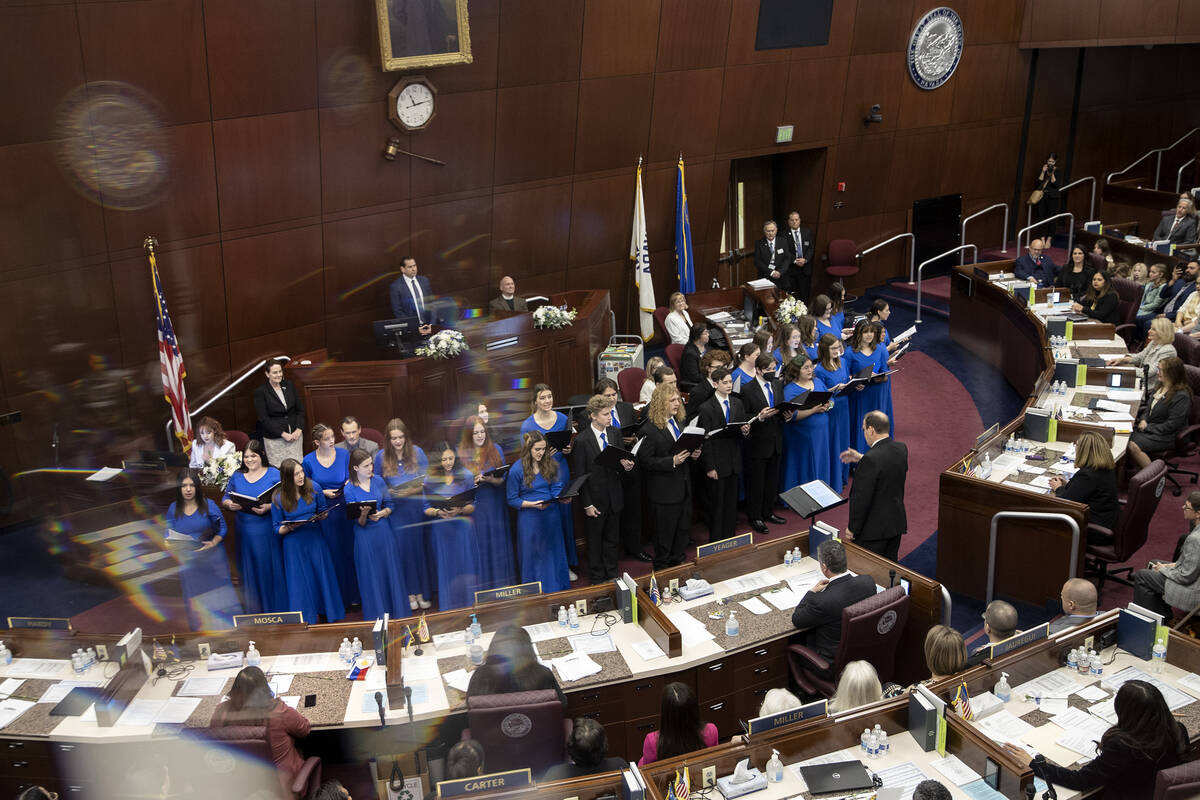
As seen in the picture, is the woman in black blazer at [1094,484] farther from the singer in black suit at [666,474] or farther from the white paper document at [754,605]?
the singer in black suit at [666,474]

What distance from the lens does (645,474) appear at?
328 inches

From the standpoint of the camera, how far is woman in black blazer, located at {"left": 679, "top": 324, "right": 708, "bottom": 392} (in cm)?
1055

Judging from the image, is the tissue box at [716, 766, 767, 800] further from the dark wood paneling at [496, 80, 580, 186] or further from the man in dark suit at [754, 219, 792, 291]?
the man in dark suit at [754, 219, 792, 291]

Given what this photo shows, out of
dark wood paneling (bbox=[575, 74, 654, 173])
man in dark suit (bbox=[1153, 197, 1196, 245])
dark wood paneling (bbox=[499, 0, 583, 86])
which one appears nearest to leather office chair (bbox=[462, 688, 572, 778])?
dark wood paneling (bbox=[499, 0, 583, 86])

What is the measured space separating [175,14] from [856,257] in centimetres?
1015

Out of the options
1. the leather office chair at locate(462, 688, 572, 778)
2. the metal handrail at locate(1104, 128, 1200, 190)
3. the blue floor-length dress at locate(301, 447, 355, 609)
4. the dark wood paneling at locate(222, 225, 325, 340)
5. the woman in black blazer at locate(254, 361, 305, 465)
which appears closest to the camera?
the leather office chair at locate(462, 688, 572, 778)

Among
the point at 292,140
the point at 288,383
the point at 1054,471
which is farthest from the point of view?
the point at 292,140

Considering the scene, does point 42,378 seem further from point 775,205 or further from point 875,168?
point 875,168

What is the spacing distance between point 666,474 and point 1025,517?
265 centimetres

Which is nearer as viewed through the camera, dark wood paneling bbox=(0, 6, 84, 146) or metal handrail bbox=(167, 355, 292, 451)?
dark wood paneling bbox=(0, 6, 84, 146)

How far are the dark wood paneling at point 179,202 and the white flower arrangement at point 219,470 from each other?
2741 mm

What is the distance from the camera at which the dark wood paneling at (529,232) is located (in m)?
12.2

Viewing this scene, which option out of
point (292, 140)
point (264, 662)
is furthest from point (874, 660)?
point (292, 140)

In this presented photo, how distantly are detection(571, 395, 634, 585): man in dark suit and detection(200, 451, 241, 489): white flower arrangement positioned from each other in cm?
270
